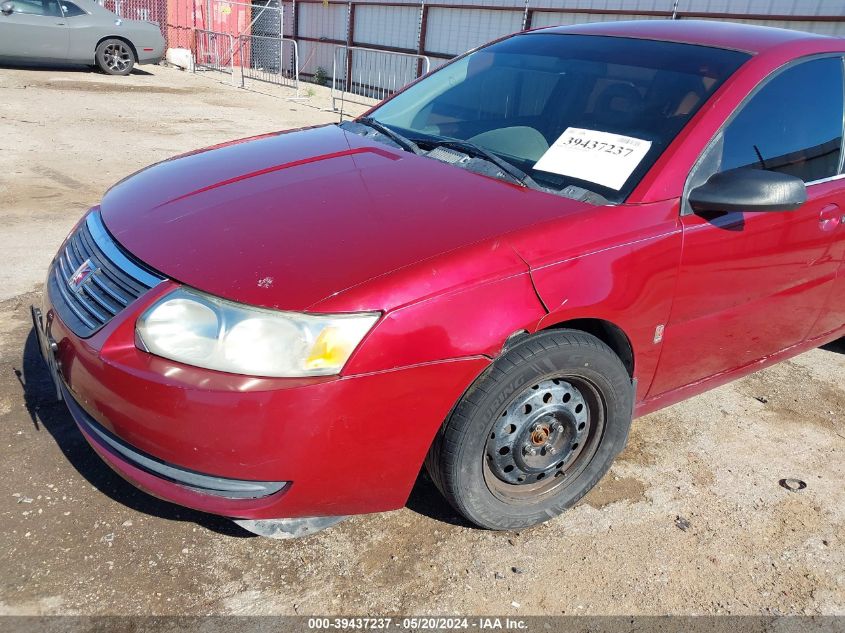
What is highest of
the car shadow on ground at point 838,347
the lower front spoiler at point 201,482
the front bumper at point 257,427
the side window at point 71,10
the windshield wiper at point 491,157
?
the windshield wiper at point 491,157

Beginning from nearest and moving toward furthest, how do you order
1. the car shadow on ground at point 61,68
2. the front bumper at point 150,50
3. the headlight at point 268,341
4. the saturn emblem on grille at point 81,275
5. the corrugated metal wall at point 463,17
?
the headlight at point 268,341, the saturn emblem on grille at point 81,275, the corrugated metal wall at point 463,17, the car shadow on ground at point 61,68, the front bumper at point 150,50

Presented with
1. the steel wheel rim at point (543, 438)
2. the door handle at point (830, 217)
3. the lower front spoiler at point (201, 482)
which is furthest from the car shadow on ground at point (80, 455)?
the door handle at point (830, 217)

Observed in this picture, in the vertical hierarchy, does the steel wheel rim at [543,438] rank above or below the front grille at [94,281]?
below

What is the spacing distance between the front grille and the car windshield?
132 cm

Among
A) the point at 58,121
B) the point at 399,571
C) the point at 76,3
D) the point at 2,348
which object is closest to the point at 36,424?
the point at 2,348

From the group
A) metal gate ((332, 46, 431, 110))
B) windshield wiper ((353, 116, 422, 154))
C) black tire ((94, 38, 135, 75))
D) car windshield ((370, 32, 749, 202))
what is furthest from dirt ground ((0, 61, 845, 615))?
black tire ((94, 38, 135, 75))

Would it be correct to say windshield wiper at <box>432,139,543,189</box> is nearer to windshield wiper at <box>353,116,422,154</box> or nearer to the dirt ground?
windshield wiper at <box>353,116,422,154</box>

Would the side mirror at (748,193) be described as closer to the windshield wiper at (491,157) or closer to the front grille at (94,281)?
the windshield wiper at (491,157)

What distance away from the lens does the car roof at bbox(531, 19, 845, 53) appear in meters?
2.87

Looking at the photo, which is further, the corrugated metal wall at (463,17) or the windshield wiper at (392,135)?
the corrugated metal wall at (463,17)

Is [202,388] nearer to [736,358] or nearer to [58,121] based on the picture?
[736,358]

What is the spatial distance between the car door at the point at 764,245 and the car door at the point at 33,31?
45.4 ft

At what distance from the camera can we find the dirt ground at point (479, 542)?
2176 mm

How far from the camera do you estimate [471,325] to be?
1994 mm
